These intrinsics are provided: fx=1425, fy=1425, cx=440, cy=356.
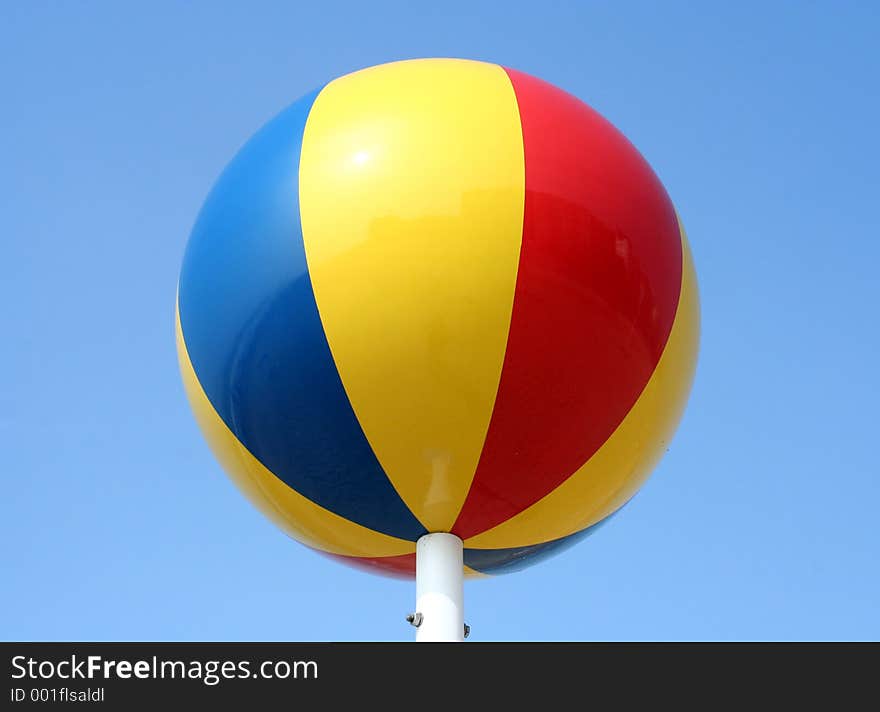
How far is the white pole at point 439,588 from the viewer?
7.03m

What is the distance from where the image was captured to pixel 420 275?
6.52 m

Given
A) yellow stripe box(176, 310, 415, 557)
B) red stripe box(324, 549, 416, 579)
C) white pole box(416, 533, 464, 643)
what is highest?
yellow stripe box(176, 310, 415, 557)

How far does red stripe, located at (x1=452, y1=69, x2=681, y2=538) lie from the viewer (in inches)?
261

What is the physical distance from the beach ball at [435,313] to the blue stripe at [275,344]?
0.01 meters

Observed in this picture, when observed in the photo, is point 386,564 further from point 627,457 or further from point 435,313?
point 435,313

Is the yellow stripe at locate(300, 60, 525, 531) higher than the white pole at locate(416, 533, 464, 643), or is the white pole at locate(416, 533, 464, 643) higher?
the yellow stripe at locate(300, 60, 525, 531)

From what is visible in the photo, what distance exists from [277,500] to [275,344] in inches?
37.9

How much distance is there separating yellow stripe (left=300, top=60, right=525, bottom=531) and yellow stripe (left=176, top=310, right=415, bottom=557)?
1.62 feet

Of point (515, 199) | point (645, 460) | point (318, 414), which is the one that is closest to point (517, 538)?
point (645, 460)

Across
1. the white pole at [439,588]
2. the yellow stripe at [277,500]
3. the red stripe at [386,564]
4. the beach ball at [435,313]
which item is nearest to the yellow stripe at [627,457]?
the beach ball at [435,313]

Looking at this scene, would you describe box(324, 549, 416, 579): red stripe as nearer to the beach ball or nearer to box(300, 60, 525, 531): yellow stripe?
the beach ball

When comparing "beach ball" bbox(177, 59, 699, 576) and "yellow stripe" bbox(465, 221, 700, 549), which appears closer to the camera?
"beach ball" bbox(177, 59, 699, 576)

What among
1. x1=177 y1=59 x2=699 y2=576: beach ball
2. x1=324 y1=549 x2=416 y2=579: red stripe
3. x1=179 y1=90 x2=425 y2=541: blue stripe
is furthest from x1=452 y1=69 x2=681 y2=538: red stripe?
x1=179 y1=90 x2=425 y2=541: blue stripe

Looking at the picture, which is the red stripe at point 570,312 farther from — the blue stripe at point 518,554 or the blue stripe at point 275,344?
the blue stripe at point 275,344
